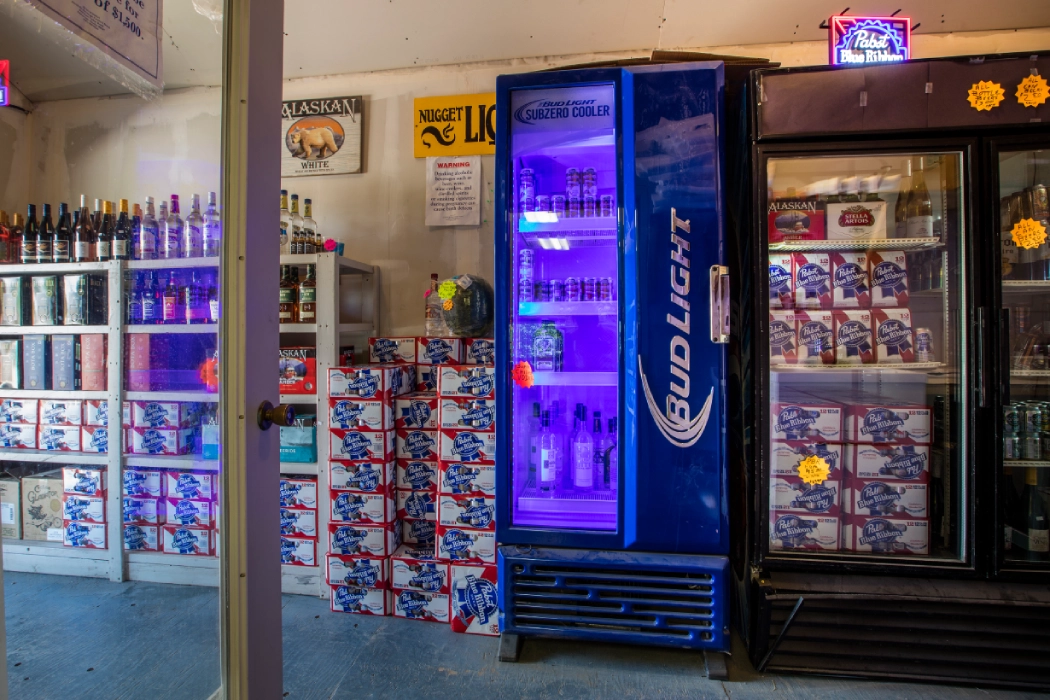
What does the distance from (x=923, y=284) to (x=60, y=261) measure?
2.87 m

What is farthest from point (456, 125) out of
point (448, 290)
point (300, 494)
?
point (300, 494)

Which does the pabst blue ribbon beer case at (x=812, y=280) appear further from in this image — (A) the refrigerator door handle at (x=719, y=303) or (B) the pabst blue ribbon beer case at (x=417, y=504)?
(B) the pabst blue ribbon beer case at (x=417, y=504)

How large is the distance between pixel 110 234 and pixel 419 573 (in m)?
1.94

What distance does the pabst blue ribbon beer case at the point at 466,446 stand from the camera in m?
2.37

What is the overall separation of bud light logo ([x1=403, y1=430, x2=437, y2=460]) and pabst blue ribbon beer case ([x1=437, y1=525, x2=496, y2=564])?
36cm

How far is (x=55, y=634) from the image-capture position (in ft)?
2.96

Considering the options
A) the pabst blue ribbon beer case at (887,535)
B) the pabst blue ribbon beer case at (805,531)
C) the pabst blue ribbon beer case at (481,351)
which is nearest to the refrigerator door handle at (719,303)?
the pabst blue ribbon beer case at (805,531)

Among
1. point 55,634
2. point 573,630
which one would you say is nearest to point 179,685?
point 55,634

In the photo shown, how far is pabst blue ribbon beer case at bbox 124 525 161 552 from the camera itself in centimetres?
121

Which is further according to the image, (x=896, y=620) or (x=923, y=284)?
(x=923, y=284)

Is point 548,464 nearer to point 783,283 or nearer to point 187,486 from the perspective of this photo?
point 783,283

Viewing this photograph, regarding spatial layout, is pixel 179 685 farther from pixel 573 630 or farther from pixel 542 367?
pixel 542 367

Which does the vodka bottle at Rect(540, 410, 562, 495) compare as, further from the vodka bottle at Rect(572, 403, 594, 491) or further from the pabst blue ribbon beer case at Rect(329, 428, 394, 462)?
the pabst blue ribbon beer case at Rect(329, 428, 394, 462)

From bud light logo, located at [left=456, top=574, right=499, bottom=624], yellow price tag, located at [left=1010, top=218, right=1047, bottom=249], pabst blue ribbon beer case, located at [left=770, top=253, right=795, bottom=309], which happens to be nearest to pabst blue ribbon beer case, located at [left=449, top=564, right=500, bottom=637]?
bud light logo, located at [left=456, top=574, right=499, bottom=624]
